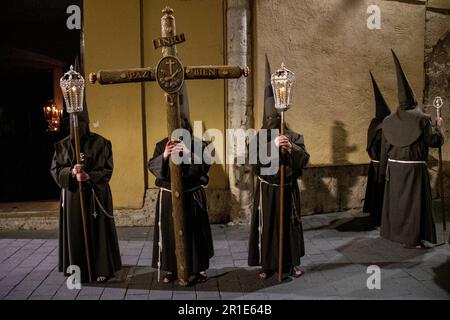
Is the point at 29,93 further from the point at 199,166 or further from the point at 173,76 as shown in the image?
the point at 173,76

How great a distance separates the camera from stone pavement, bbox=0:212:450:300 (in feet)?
16.1

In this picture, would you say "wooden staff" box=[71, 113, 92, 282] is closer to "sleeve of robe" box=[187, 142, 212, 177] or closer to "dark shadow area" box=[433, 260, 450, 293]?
"sleeve of robe" box=[187, 142, 212, 177]

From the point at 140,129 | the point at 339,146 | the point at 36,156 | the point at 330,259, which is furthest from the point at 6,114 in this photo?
the point at 330,259

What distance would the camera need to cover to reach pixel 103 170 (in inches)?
213

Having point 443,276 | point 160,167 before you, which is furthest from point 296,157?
point 443,276

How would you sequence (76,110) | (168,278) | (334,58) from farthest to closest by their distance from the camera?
1. (334,58)
2. (168,278)
3. (76,110)

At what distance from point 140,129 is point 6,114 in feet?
16.1

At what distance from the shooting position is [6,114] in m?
10.9

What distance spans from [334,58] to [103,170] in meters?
5.24

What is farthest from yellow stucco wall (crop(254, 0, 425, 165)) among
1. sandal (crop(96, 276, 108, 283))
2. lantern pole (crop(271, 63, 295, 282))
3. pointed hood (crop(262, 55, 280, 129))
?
sandal (crop(96, 276, 108, 283))

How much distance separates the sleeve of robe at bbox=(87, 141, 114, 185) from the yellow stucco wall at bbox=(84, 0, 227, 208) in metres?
2.42

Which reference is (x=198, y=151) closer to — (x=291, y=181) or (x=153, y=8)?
(x=291, y=181)

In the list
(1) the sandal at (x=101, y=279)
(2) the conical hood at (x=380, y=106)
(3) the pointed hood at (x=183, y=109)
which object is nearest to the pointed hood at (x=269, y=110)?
(3) the pointed hood at (x=183, y=109)

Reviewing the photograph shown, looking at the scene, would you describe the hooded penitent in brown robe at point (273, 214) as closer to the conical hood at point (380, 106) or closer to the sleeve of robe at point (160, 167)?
the sleeve of robe at point (160, 167)
